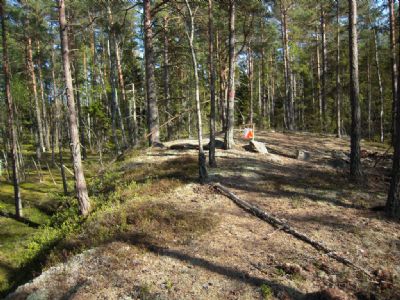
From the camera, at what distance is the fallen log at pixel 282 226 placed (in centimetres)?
658

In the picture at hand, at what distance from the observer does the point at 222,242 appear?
7441mm

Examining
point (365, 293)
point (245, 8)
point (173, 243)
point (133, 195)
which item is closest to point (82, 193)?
point (133, 195)

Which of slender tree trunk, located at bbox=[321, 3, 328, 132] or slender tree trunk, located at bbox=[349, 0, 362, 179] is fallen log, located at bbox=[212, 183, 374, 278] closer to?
slender tree trunk, located at bbox=[349, 0, 362, 179]

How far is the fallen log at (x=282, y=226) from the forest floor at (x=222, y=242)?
0.13 m

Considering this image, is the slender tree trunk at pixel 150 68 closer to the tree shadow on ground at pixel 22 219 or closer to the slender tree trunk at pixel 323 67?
the tree shadow on ground at pixel 22 219

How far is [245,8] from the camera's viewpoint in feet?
57.0

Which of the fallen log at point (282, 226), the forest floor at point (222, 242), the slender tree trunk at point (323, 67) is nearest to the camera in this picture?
the forest floor at point (222, 242)

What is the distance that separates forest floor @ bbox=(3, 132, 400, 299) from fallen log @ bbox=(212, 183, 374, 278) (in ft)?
0.41

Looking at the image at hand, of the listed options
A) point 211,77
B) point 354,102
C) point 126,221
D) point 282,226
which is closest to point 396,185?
point 282,226

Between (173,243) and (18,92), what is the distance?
86.0 ft

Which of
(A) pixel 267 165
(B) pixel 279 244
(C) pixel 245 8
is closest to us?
(B) pixel 279 244

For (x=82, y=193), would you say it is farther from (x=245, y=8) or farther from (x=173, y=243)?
(x=245, y=8)

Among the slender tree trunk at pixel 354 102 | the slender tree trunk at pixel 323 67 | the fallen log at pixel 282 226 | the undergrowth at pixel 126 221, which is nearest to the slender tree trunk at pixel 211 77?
the undergrowth at pixel 126 221

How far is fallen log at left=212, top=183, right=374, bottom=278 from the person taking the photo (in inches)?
259
